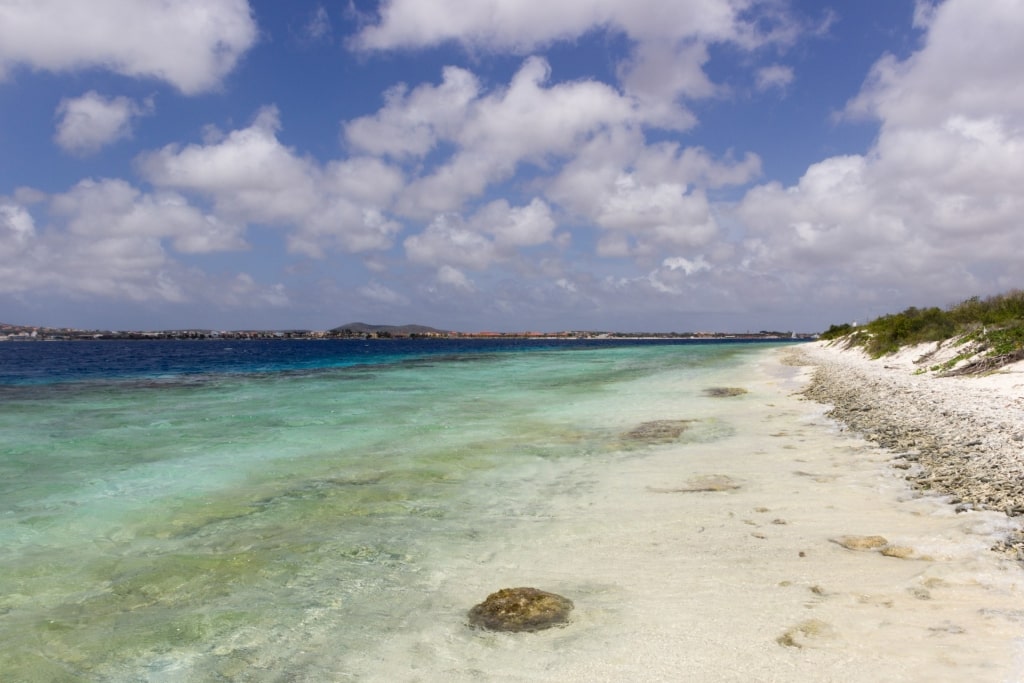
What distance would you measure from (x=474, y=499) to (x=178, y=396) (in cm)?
2462

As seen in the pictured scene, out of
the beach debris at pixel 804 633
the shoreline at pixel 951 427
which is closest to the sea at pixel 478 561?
the beach debris at pixel 804 633

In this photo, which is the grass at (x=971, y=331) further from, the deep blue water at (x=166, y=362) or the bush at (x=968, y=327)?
the deep blue water at (x=166, y=362)

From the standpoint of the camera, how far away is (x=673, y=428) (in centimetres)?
1603

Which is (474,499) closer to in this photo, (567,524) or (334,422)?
(567,524)

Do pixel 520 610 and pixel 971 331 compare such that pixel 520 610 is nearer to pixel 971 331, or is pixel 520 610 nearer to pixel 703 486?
pixel 703 486

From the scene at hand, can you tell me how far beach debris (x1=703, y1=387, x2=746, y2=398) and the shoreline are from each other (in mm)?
2454

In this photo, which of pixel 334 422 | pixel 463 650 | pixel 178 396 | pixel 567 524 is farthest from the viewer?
pixel 178 396

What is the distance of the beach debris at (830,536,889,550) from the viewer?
21.9 ft

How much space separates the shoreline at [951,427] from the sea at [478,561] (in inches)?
27.8

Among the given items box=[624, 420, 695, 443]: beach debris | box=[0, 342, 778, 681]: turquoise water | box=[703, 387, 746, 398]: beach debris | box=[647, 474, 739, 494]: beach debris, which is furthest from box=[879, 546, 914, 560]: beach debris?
box=[703, 387, 746, 398]: beach debris

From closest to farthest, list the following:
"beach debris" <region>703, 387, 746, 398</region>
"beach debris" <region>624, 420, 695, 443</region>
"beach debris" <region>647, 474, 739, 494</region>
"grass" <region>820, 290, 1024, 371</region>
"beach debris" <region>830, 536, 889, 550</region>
→ "beach debris" <region>830, 536, 889, 550</region>
"beach debris" <region>647, 474, 739, 494</region>
"beach debris" <region>624, 420, 695, 443</region>
"grass" <region>820, 290, 1024, 371</region>
"beach debris" <region>703, 387, 746, 398</region>

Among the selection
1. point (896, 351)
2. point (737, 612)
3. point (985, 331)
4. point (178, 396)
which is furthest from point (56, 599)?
point (896, 351)

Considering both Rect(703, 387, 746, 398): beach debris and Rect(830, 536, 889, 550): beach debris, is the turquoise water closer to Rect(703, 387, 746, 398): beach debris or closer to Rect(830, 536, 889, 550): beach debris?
Rect(703, 387, 746, 398): beach debris

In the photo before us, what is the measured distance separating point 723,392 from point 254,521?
20128 millimetres
